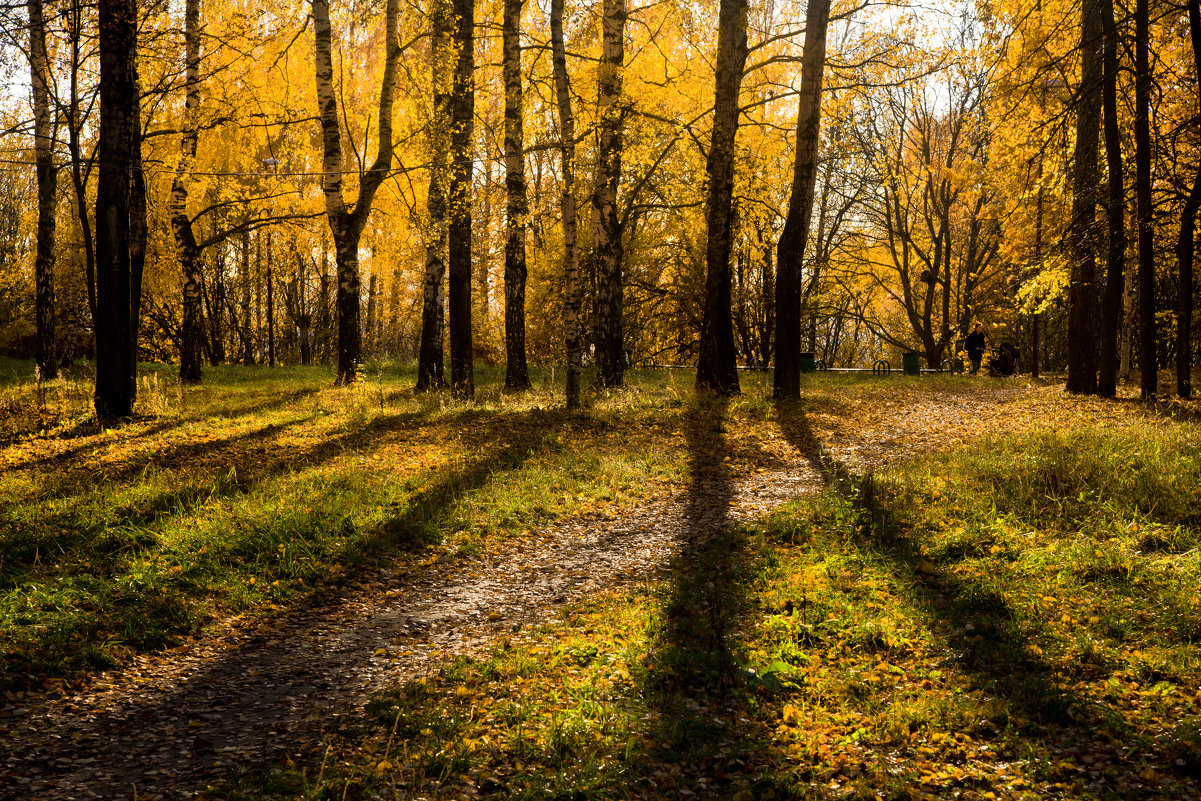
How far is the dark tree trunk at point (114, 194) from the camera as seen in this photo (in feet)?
32.7

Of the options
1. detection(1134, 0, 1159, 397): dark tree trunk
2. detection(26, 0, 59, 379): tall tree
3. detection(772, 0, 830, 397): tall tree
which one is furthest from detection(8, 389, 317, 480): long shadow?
detection(1134, 0, 1159, 397): dark tree trunk

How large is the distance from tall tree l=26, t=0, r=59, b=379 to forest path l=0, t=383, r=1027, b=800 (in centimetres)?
1416

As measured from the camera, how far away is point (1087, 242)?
12703 mm

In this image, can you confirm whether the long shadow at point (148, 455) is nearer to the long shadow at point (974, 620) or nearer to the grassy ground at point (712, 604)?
the grassy ground at point (712, 604)

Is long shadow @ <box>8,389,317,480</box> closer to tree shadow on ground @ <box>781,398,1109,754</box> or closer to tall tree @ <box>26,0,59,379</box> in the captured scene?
tall tree @ <box>26,0,59,379</box>

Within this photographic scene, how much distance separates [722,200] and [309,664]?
1096 centimetres

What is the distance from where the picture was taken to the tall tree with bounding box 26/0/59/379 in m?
15.1

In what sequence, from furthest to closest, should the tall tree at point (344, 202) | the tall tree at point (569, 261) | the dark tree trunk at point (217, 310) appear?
the dark tree trunk at point (217, 310) < the tall tree at point (344, 202) < the tall tree at point (569, 261)

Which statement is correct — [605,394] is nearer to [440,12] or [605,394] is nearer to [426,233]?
[426,233]

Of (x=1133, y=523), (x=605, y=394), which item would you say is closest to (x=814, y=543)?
(x=1133, y=523)

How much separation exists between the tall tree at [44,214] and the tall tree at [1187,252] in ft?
64.1

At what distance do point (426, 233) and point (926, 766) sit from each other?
12270mm

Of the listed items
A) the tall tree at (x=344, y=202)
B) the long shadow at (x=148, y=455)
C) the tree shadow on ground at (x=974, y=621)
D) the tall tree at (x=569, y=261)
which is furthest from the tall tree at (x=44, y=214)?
the tree shadow on ground at (x=974, y=621)

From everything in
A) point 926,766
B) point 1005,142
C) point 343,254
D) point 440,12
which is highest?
point 440,12
